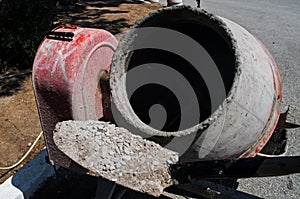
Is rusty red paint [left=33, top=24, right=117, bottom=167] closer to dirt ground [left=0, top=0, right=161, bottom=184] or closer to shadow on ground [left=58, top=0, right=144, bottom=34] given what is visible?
dirt ground [left=0, top=0, right=161, bottom=184]

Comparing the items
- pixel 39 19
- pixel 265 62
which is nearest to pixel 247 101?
pixel 265 62

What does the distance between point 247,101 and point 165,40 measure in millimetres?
856

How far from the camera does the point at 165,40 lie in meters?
2.63

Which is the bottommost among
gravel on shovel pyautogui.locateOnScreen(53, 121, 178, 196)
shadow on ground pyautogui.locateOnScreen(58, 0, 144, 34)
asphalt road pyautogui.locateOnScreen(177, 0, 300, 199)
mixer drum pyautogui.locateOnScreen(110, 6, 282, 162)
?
asphalt road pyautogui.locateOnScreen(177, 0, 300, 199)

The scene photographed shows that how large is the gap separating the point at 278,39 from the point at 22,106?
202 inches

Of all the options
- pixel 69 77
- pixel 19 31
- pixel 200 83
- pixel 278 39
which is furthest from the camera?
pixel 278 39

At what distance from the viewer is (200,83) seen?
3.09 meters

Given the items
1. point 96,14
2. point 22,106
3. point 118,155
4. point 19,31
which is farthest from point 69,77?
point 96,14

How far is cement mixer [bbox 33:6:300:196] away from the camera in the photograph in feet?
6.50

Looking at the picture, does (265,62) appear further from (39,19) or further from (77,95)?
(39,19)

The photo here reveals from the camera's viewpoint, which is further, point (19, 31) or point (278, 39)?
point (278, 39)

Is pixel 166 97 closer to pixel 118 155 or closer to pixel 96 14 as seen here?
pixel 118 155

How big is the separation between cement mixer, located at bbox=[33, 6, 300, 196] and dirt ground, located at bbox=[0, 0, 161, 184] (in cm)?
114

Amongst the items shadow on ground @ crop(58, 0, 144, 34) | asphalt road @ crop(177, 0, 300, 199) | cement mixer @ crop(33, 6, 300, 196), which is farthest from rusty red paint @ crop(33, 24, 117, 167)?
shadow on ground @ crop(58, 0, 144, 34)
